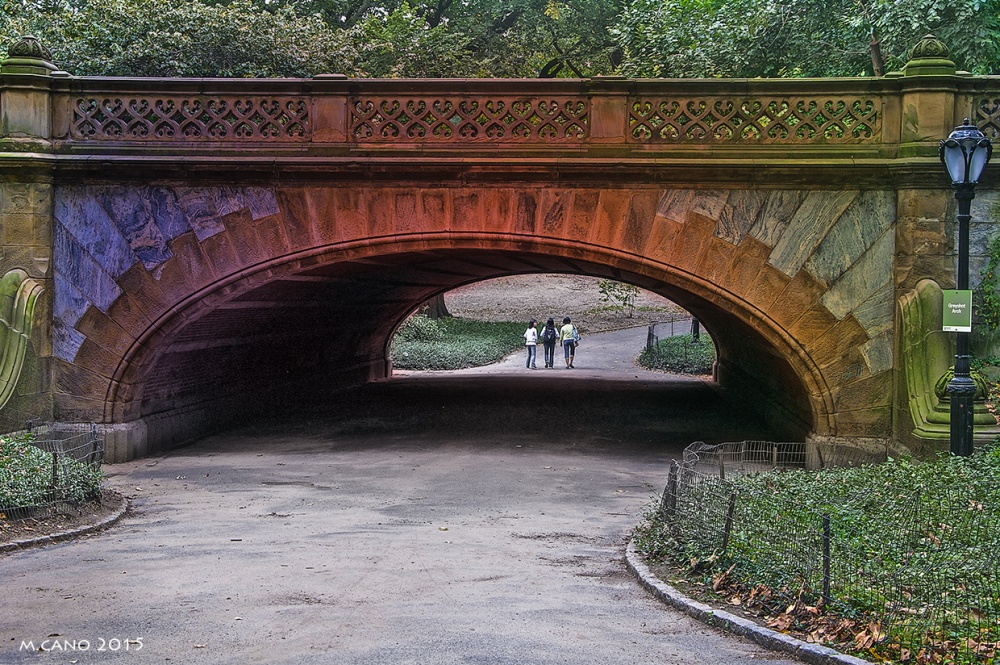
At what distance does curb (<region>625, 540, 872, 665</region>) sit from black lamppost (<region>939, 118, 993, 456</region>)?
13.9 ft

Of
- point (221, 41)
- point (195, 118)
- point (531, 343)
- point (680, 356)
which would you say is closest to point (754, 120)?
point (195, 118)

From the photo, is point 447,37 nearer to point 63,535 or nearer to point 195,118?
point 195,118

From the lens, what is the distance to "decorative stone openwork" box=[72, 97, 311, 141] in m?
13.5

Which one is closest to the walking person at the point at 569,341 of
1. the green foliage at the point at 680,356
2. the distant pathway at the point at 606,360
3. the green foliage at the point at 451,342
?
the distant pathway at the point at 606,360

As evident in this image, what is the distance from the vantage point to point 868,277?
1306 centimetres

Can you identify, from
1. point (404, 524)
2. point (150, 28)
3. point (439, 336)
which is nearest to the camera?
point (404, 524)

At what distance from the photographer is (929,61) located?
12750 millimetres

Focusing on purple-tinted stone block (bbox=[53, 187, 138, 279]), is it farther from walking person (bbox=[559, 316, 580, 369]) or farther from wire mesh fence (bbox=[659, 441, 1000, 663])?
walking person (bbox=[559, 316, 580, 369])

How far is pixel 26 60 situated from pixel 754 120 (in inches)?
353

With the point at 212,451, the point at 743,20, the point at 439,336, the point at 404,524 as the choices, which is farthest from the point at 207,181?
the point at 439,336

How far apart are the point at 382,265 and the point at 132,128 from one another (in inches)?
186

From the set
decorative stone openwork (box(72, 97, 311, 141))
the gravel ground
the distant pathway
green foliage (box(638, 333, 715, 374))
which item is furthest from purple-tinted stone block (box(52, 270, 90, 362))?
the gravel ground

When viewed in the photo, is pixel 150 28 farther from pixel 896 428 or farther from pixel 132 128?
pixel 896 428

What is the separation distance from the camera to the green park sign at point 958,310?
10.5 metres
